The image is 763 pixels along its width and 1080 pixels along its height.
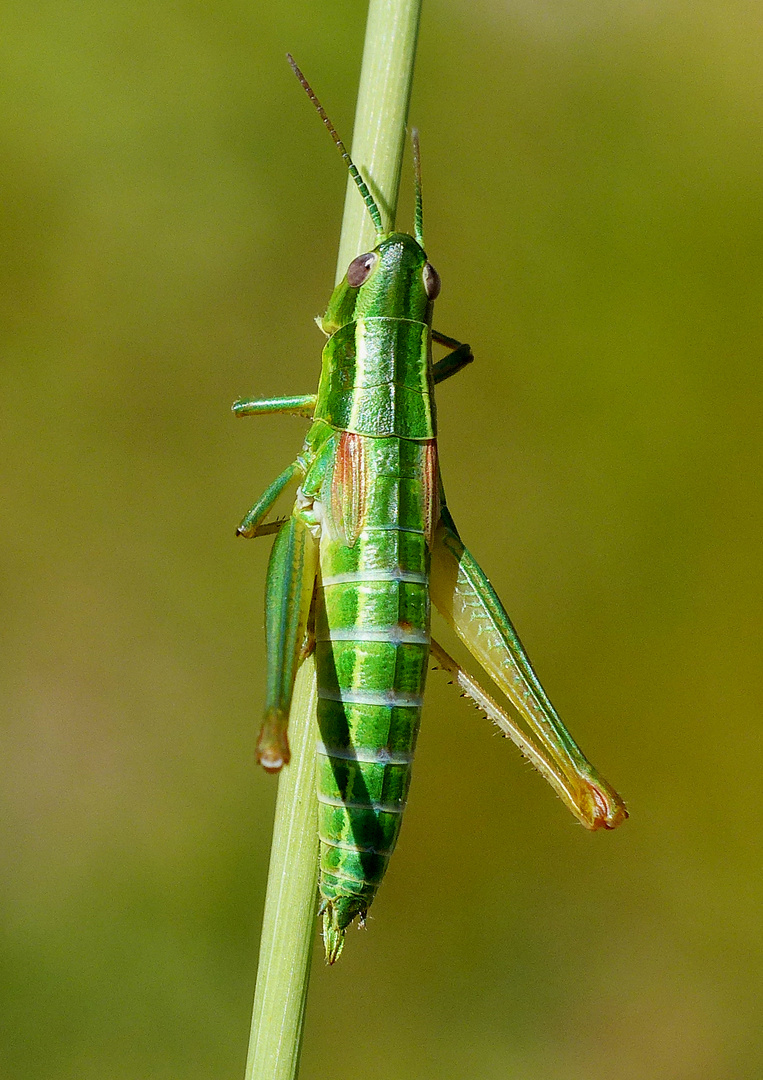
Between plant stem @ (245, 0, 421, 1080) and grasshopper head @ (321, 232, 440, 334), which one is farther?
grasshopper head @ (321, 232, 440, 334)

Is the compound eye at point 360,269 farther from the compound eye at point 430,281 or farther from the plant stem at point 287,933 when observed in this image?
the plant stem at point 287,933

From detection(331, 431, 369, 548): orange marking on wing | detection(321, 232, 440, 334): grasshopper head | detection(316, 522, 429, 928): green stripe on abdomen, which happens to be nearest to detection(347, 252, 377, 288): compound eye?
detection(321, 232, 440, 334): grasshopper head

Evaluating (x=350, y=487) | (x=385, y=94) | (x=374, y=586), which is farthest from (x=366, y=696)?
(x=385, y=94)

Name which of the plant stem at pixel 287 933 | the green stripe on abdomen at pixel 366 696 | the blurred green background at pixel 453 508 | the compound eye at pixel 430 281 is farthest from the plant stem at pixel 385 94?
the blurred green background at pixel 453 508

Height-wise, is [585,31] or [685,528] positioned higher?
[585,31]

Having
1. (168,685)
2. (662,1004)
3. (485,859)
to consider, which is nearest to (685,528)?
(485,859)

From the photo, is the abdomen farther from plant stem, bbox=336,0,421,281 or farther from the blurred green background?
the blurred green background

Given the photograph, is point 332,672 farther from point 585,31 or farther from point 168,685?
point 585,31
